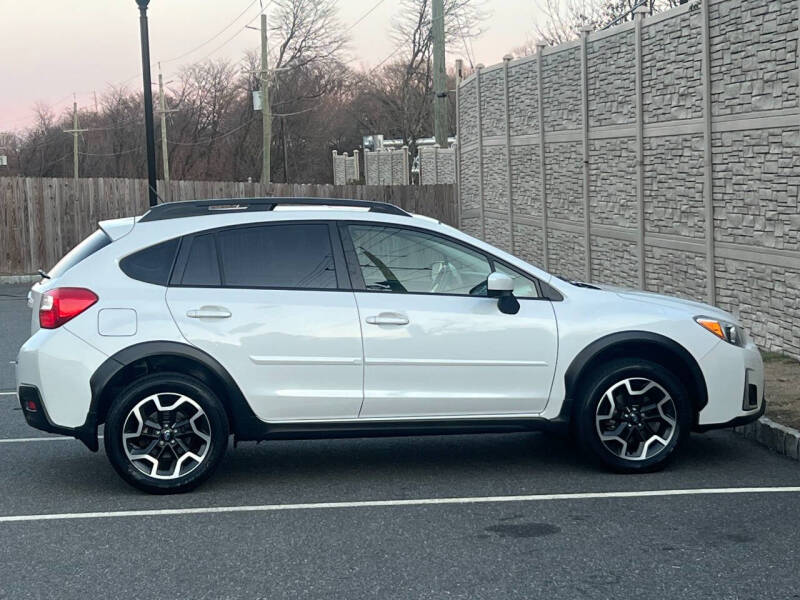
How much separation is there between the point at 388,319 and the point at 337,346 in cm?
35

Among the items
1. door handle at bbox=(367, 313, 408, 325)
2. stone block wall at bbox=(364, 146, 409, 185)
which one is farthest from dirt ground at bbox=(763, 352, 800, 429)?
stone block wall at bbox=(364, 146, 409, 185)

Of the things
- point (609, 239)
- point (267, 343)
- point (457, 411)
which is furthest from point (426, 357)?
point (609, 239)

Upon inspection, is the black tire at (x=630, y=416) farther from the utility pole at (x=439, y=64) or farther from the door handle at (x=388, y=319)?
the utility pole at (x=439, y=64)

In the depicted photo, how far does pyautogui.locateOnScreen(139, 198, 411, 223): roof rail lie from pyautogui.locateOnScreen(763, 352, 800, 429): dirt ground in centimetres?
323

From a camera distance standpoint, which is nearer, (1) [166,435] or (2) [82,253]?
(1) [166,435]

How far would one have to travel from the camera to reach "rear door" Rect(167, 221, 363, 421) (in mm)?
Answer: 7023

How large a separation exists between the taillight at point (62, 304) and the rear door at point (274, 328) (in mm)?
491

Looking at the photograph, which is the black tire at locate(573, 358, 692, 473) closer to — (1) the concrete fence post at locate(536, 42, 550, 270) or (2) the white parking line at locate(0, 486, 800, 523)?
(2) the white parking line at locate(0, 486, 800, 523)

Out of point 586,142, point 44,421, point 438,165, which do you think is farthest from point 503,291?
point 438,165

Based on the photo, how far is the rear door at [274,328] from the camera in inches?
277

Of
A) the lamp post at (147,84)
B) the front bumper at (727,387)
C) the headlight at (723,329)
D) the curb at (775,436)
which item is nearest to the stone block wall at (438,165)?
the lamp post at (147,84)

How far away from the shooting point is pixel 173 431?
6969mm

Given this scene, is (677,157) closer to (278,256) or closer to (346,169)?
(278,256)

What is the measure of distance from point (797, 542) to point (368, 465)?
303 centimetres
